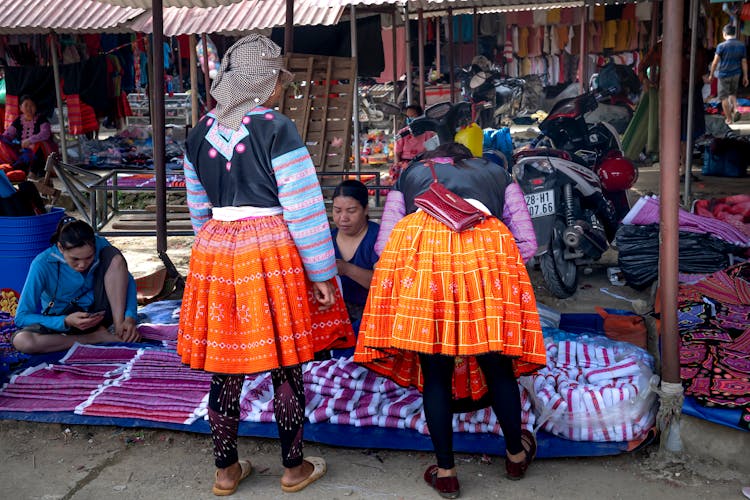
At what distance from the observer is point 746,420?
327 cm

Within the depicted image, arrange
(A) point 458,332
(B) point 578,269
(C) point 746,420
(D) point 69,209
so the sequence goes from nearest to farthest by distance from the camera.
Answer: (A) point 458,332
(C) point 746,420
(B) point 578,269
(D) point 69,209

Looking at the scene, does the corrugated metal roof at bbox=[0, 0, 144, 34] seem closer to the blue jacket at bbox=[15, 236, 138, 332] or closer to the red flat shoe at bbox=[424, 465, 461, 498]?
the blue jacket at bbox=[15, 236, 138, 332]

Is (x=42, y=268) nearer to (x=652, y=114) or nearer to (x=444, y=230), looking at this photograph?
(x=444, y=230)

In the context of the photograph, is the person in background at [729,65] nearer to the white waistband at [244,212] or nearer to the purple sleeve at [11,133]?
the purple sleeve at [11,133]

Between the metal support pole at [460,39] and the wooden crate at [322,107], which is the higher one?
the metal support pole at [460,39]

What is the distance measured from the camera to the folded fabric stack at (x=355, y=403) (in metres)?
3.57

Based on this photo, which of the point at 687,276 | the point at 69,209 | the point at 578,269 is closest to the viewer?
the point at 687,276

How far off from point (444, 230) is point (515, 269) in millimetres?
293

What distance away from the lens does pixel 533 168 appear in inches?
222

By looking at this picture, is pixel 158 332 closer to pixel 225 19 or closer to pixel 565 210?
pixel 565 210

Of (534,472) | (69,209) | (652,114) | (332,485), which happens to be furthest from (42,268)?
(652,114)

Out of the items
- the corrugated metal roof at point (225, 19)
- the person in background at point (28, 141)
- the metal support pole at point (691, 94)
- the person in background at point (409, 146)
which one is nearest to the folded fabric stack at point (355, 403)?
the person in background at point (409, 146)

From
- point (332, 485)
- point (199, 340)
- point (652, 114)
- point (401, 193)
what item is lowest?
point (332, 485)

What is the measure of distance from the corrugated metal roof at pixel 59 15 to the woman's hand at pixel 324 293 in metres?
7.93
